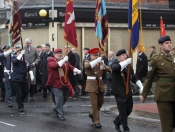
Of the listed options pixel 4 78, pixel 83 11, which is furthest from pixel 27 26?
pixel 4 78

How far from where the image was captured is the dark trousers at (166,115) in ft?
28.2

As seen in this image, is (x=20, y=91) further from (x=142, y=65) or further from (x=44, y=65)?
(x=142, y=65)

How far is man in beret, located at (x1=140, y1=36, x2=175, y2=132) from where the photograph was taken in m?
8.63

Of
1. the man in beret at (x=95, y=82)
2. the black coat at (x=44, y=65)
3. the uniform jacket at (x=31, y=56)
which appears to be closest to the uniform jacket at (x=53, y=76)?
the man in beret at (x=95, y=82)

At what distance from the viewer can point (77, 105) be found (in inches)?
634

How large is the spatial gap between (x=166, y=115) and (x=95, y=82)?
3.35 m

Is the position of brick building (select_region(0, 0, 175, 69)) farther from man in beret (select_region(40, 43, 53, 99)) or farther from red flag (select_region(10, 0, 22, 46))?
red flag (select_region(10, 0, 22, 46))

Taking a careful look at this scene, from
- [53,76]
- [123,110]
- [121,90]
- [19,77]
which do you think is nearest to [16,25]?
[19,77]

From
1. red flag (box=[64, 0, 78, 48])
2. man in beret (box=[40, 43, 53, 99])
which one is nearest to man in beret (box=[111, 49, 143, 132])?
red flag (box=[64, 0, 78, 48])

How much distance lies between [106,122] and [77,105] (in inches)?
152

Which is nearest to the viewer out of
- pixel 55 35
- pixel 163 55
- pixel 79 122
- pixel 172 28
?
pixel 163 55

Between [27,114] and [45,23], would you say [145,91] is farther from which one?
[45,23]

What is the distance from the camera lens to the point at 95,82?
11719 millimetres

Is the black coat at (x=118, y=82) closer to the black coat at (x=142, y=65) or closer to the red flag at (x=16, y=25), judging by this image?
the red flag at (x=16, y=25)
